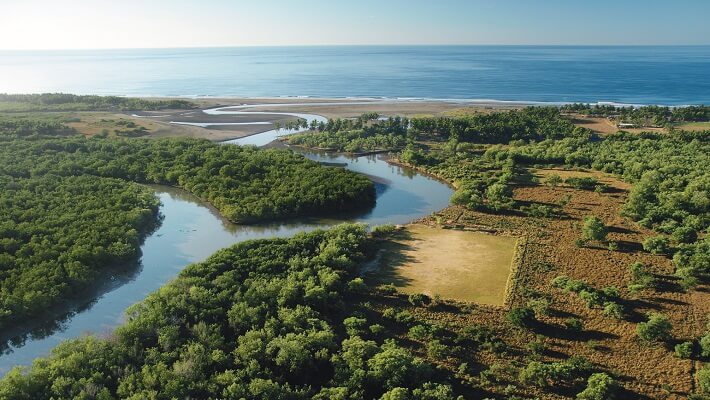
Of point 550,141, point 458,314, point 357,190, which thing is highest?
point 550,141

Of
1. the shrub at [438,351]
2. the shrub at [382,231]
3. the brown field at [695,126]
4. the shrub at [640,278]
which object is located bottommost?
the shrub at [438,351]

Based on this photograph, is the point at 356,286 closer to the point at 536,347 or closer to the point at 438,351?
the point at 438,351

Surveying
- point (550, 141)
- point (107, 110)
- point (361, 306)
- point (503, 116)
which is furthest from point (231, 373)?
point (107, 110)

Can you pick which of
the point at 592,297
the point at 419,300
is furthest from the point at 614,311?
the point at 419,300

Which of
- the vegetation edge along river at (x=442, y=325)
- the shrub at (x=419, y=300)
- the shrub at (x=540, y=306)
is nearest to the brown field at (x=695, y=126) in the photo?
the vegetation edge along river at (x=442, y=325)

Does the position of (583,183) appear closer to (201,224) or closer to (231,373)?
(201,224)

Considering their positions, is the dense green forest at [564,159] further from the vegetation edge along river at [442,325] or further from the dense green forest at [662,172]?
the vegetation edge along river at [442,325]
